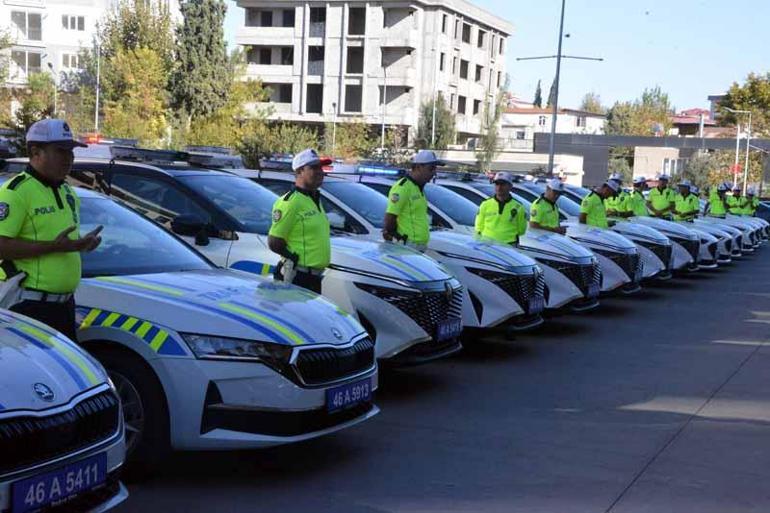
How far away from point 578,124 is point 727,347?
11743cm

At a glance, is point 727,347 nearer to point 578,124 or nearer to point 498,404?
point 498,404

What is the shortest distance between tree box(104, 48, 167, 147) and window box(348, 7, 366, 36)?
16.3 metres

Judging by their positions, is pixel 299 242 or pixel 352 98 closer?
pixel 299 242

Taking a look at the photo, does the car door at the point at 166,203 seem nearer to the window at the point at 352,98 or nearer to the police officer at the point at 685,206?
the police officer at the point at 685,206

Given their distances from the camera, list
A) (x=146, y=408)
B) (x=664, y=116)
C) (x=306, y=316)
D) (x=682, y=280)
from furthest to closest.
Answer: (x=664, y=116) < (x=682, y=280) < (x=306, y=316) < (x=146, y=408)

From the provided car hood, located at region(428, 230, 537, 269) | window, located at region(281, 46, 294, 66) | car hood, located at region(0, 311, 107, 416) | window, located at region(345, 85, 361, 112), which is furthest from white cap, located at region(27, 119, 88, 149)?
window, located at region(281, 46, 294, 66)

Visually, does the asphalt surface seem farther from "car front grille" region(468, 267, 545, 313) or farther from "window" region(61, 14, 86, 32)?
"window" region(61, 14, 86, 32)

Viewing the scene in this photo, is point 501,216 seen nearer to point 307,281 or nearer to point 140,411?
point 307,281

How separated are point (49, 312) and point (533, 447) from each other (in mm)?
3172

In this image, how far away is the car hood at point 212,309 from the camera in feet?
17.8

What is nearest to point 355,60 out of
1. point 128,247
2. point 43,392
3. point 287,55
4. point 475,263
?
point 287,55

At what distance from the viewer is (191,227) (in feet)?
23.7

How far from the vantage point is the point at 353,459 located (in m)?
6.24

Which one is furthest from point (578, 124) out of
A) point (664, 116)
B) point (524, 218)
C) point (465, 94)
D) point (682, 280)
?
point (524, 218)
